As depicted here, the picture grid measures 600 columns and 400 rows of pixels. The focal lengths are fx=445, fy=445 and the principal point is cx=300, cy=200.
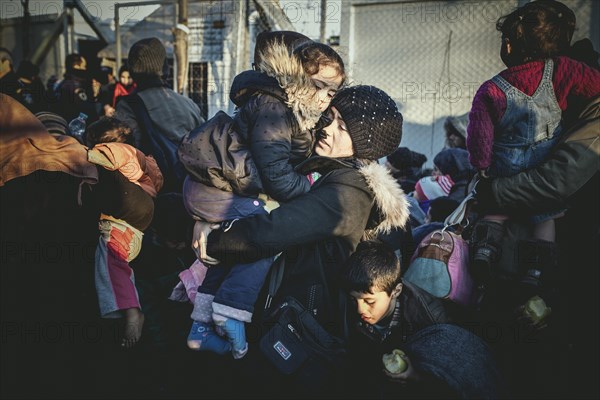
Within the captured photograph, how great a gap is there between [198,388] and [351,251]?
44.2 inches

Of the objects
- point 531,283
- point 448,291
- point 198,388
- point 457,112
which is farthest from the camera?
point 457,112

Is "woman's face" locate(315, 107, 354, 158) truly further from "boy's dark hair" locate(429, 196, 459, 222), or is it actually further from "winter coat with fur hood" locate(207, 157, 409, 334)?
"boy's dark hair" locate(429, 196, 459, 222)

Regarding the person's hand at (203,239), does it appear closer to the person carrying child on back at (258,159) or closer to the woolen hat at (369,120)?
the person carrying child on back at (258,159)

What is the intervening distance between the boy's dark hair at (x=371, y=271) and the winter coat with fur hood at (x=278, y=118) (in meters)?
0.45

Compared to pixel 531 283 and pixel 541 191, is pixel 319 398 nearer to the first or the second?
pixel 531 283

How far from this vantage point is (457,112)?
863 cm

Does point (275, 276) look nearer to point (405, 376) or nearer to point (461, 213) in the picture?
point (405, 376)

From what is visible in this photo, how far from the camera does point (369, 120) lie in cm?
228

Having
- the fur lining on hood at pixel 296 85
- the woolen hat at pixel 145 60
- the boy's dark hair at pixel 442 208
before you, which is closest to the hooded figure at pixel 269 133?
the fur lining on hood at pixel 296 85

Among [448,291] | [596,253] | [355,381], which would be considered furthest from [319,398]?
[596,253]

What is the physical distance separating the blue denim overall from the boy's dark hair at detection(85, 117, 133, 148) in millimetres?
2337

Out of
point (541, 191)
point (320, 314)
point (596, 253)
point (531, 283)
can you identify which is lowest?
point (320, 314)

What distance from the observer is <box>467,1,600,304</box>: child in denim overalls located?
2166 millimetres

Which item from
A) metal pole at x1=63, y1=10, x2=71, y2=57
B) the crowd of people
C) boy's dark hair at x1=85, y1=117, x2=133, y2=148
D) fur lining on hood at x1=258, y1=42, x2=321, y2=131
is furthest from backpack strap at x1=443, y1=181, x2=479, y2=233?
metal pole at x1=63, y1=10, x2=71, y2=57
